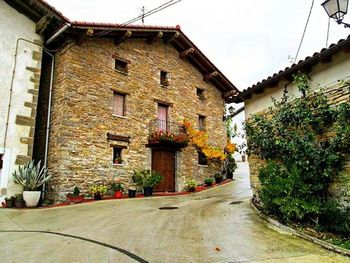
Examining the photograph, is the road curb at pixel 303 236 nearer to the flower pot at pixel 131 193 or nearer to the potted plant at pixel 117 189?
the flower pot at pixel 131 193

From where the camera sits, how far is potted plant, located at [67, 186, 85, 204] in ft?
34.7

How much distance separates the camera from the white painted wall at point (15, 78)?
1009 centimetres

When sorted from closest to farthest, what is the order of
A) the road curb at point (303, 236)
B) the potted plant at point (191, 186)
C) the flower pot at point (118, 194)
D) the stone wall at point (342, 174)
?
the road curb at point (303, 236)
the stone wall at point (342, 174)
the flower pot at point (118, 194)
the potted plant at point (191, 186)

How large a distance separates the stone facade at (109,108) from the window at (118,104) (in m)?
0.20

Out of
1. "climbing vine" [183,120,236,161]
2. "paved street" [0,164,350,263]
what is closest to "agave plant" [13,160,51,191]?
"paved street" [0,164,350,263]

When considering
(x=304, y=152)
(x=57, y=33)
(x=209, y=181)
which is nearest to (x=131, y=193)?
(x=209, y=181)

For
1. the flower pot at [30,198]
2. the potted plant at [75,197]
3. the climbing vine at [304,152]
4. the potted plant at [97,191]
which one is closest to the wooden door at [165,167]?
the potted plant at [97,191]

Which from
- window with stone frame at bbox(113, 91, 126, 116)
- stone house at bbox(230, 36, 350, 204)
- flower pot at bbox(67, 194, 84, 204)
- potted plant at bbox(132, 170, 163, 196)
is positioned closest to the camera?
stone house at bbox(230, 36, 350, 204)

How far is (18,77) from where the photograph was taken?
10.8 m

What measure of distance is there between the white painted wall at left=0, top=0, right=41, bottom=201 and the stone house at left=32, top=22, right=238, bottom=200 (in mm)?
1229

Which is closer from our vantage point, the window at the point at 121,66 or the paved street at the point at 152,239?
the paved street at the point at 152,239

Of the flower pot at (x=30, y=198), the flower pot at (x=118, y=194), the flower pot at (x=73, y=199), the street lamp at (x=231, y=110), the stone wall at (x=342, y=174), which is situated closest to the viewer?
the stone wall at (x=342, y=174)

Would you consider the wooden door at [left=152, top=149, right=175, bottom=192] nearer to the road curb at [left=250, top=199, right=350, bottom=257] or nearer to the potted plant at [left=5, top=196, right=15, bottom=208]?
the potted plant at [left=5, top=196, right=15, bottom=208]

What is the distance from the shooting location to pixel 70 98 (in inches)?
455
